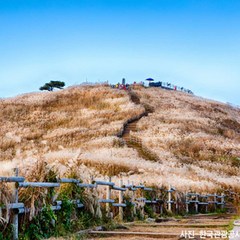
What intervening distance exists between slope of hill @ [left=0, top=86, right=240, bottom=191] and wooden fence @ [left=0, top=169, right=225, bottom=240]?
76 centimetres

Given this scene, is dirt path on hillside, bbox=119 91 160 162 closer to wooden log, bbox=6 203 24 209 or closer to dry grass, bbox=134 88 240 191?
dry grass, bbox=134 88 240 191

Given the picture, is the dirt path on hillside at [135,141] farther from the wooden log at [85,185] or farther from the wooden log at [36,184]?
the wooden log at [36,184]

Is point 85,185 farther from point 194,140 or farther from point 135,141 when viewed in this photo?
point 194,140

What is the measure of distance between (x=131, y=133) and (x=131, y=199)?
110 feet


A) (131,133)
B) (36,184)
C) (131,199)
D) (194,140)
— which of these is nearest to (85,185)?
(36,184)

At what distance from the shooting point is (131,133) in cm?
4859

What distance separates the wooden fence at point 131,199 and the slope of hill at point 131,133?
0.76m

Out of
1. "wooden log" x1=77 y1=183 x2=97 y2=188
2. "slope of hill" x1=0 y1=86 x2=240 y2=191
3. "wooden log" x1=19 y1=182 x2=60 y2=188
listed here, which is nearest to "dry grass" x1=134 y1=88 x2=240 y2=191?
"slope of hill" x1=0 y1=86 x2=240 y2=191

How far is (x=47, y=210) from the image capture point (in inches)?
365

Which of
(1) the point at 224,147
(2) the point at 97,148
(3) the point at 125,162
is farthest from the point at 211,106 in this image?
(3) the point at 125,162

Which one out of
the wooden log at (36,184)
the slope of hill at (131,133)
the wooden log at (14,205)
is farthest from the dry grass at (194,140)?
the wooden log at (14,205)

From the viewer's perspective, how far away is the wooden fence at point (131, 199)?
325 inches

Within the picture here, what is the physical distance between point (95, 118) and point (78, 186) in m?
46.5

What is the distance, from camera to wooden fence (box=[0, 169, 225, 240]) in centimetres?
825
